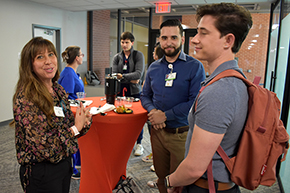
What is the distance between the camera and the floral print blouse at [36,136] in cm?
134

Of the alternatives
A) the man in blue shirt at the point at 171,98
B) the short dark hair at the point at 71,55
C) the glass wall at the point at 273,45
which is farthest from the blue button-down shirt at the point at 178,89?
the glass wall at the point at 273,45

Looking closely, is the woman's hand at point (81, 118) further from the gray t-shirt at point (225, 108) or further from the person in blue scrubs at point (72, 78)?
the person in blue scrubs at point (72, 78)

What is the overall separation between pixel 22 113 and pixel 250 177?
1.33m

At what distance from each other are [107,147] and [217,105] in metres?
1.48

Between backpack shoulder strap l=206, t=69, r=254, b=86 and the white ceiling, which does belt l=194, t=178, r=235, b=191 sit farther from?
the white ceiling

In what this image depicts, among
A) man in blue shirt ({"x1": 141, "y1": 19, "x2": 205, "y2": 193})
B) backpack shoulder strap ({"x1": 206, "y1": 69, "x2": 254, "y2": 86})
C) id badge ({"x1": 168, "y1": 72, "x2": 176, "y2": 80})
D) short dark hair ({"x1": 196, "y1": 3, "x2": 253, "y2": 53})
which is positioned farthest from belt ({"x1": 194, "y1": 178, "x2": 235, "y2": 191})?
id badge ({"x1": 168, "y1": 72, "x2": 176, "y2": 80})

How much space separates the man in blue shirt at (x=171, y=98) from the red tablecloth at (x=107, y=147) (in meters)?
0.20

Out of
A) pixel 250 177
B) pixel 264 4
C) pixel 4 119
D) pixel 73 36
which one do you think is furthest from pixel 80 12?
pixel 250 177

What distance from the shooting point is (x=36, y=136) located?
1.34m

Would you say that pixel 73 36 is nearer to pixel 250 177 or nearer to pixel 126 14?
pixel 126 14

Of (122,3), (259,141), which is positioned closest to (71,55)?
(259,141)

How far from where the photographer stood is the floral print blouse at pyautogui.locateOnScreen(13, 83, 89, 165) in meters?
1.34

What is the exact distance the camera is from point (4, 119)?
17.2 ft

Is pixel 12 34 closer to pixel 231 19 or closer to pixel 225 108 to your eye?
pixel 231 19
